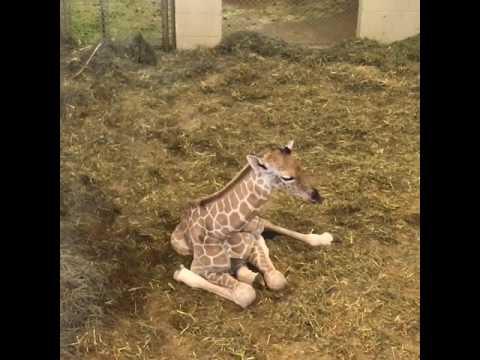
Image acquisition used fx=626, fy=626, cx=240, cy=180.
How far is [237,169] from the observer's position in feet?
9.20

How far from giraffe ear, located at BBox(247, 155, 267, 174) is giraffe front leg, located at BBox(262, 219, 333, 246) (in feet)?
1.53

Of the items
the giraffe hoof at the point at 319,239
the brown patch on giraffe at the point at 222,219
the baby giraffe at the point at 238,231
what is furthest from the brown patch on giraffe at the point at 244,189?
the giraffe hoof at the point at 319,239

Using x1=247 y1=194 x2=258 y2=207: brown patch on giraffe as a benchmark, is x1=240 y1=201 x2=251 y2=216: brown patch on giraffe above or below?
below

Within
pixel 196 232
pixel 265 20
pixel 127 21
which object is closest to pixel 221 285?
pixel 196 232

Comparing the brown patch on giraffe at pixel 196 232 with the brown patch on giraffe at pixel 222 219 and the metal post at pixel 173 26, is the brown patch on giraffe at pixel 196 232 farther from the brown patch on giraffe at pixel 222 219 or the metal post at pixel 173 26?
the metal post at pixel 173 26

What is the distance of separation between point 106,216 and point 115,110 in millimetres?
1029

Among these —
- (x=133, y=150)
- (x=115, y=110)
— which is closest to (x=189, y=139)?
(x=133, y=150)

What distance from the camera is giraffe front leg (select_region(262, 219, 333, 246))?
2277 mm

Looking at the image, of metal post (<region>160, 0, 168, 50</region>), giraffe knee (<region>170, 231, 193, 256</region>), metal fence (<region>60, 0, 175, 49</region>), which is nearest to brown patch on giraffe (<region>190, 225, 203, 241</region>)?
giraffe knee (<region>170, 231, 193, 256</region>)

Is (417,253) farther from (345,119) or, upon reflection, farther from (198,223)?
(345,119)

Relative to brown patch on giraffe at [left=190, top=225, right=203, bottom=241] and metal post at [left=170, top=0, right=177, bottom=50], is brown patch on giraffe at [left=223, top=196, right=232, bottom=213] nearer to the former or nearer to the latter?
brown patch on giraffe at [left=190, top=225, right=203, bottom=241]

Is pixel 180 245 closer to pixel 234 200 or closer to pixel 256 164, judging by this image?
pixel 234 200

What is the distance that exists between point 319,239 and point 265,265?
290mm

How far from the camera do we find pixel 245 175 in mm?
1924
